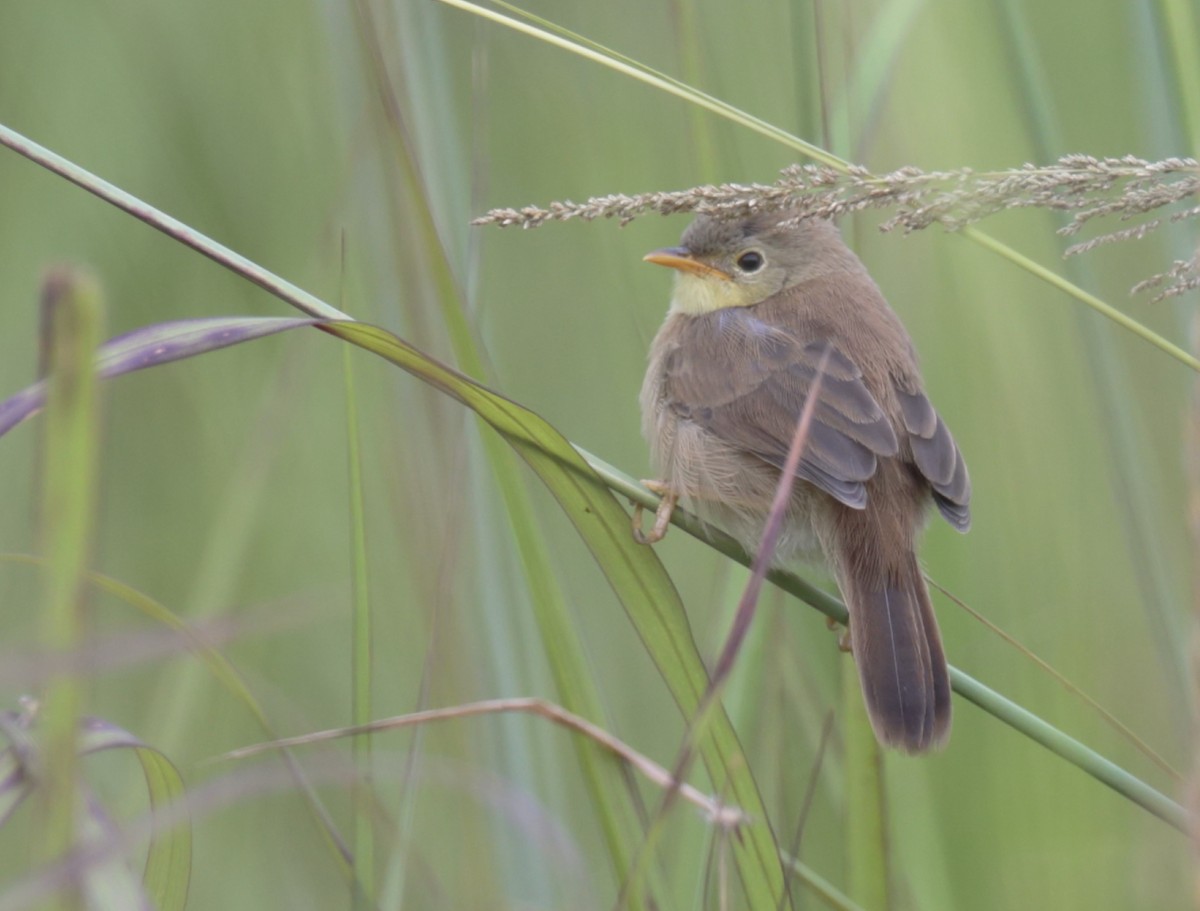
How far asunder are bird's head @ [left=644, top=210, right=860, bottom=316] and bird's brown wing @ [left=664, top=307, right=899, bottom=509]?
0.44ft

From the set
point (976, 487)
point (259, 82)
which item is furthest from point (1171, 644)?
point (259, 82)

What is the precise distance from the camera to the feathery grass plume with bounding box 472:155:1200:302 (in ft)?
5.81

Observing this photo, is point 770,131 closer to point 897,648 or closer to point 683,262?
point 897,648

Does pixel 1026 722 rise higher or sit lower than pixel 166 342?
lower

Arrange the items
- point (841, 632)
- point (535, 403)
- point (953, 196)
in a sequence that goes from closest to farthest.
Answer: point (953, 196), point (841, 632), point (535, 403)

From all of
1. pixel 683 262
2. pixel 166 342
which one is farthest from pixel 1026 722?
pixel 683 262

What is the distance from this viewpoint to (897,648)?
2.44 m

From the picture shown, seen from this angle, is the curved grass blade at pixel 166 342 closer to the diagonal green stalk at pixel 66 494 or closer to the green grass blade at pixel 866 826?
the diagonal green stalk at pixel 66 494

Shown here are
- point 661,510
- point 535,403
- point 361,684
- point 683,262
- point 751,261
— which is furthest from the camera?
point 535,403

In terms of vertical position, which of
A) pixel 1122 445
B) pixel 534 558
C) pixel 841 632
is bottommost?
pixel 841 632

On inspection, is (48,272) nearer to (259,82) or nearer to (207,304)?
(259,82)

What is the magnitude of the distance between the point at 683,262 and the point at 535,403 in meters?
0.67

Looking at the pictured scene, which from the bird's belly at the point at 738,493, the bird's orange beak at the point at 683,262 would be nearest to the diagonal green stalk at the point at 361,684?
the bird's belly at the point at 738,493

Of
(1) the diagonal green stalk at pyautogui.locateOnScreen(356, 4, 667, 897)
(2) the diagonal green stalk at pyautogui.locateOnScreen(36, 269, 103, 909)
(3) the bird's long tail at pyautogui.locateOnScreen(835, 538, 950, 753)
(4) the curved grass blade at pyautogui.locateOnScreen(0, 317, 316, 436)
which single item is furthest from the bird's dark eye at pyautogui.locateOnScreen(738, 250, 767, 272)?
(2) the diagonal green stalk at pyautogui.locateOnScreen(36, 269, 103, 909)
